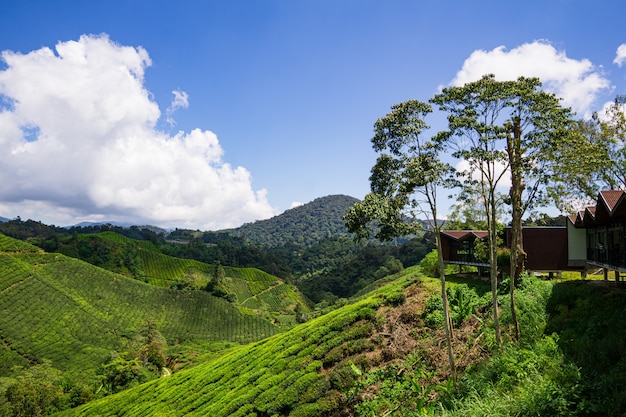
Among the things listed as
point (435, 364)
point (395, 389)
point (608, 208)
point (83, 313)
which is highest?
point (608, 208)

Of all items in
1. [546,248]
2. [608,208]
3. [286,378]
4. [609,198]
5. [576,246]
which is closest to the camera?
[608,208]

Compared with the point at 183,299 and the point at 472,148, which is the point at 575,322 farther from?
the point at 183,299

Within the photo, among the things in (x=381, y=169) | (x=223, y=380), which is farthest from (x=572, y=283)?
(x=223, y=380)

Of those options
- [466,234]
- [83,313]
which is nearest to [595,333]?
[466,234]

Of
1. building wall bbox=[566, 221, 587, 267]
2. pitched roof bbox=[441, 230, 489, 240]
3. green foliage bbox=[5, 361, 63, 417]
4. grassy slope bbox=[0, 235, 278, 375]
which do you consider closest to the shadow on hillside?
building wall bbox=[566, 221, 587, 267]

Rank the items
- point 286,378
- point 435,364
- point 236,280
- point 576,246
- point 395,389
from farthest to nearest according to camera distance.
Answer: point 236,280 → point 576,246 → point 286,378 → point 435,364 → point 395,389

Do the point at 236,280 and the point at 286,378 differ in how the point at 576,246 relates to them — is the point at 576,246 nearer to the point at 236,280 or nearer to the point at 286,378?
the point at 286,378

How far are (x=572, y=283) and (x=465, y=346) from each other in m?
6.68

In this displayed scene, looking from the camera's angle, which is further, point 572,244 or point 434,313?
point 572,244

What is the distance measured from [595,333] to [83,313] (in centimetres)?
10204

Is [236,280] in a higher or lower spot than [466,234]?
lower

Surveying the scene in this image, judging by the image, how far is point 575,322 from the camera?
1611cm

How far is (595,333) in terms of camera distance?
1430 cm

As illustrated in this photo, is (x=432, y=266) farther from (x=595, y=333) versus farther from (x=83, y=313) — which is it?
(x=83, y=313)
